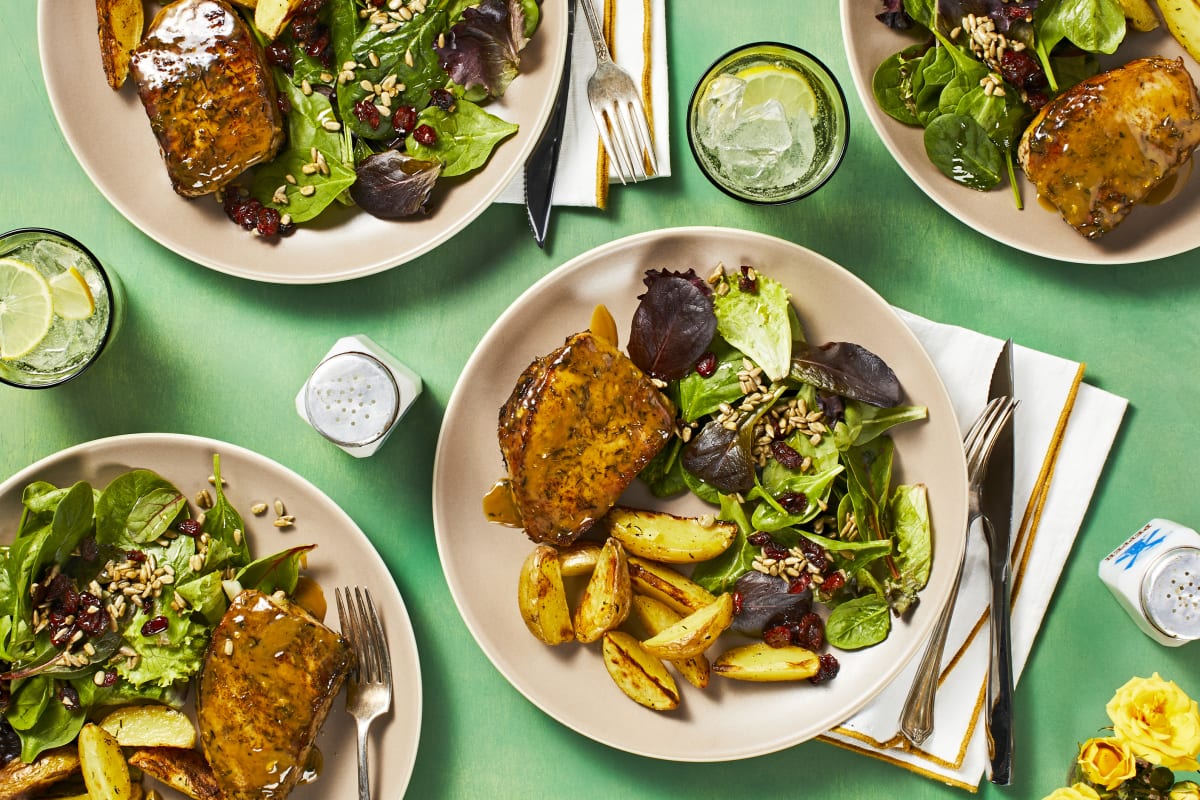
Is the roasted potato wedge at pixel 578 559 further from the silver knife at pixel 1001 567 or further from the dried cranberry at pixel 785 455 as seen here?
the silver knife at pixel 1001 567

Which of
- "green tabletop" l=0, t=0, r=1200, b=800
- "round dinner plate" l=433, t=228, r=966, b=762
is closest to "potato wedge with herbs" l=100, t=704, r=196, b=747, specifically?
"green tabletop" l=0, t=0, r=1200, b=800

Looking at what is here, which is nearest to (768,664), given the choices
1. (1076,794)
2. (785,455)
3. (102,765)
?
(785,455)

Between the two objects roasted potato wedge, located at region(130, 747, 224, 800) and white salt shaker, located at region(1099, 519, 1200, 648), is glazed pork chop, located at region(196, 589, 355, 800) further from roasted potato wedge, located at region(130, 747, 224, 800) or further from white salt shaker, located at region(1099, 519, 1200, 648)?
white salt shaker, located at region(1099, 519, 1200, 648)

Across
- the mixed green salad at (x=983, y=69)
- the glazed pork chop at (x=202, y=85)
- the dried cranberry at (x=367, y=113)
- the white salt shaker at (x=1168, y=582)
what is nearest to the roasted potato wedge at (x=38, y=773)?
the glazed pork chop at (x=202, y=85)

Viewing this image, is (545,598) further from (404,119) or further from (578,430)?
(404,119)

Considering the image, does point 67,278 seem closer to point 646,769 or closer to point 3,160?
point 3,160

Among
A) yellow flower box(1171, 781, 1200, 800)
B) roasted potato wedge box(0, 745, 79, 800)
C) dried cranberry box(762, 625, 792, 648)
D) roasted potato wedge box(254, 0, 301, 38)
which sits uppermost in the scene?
roasted potato wedge box(254, 0, 301, 38)
